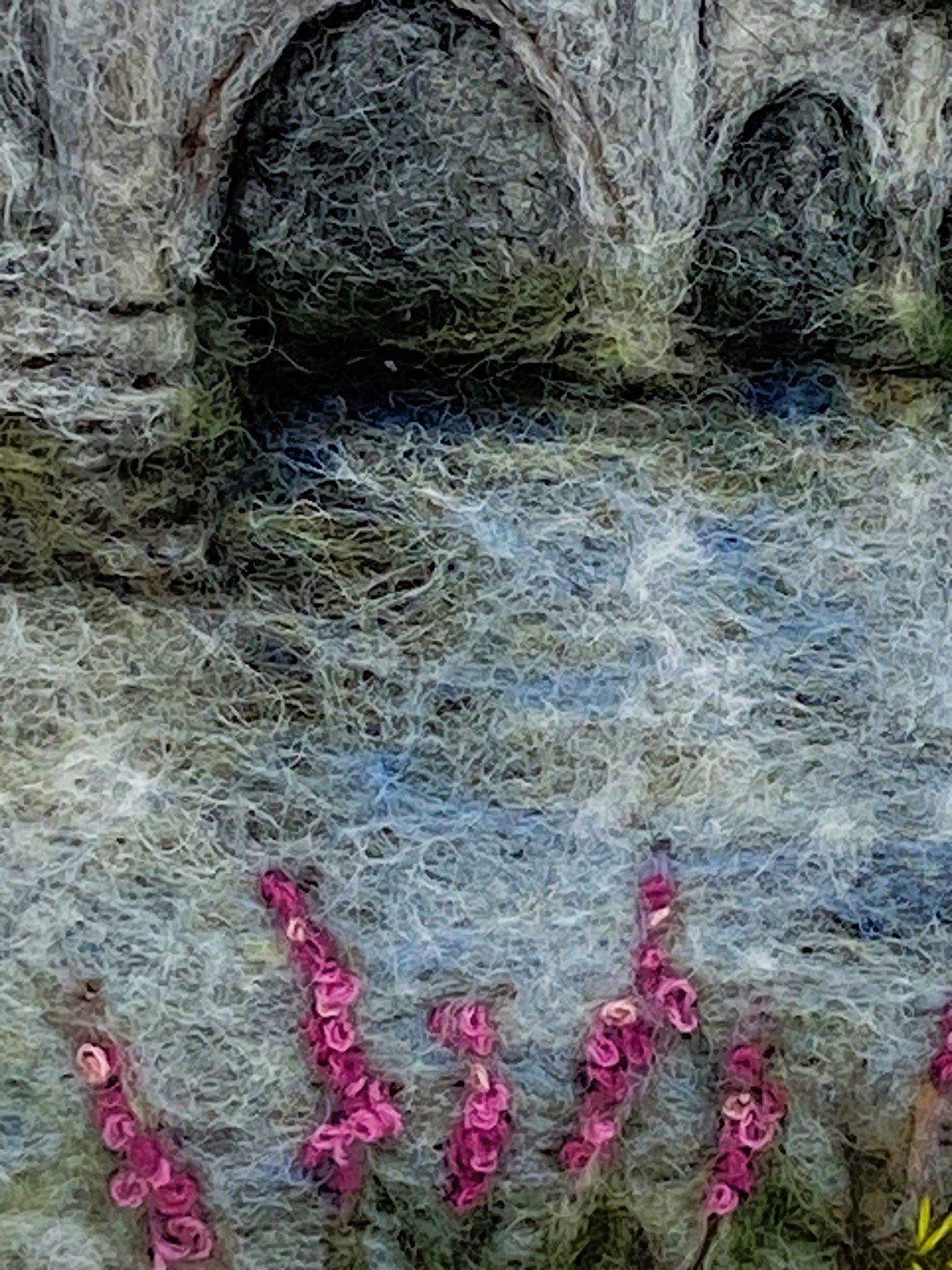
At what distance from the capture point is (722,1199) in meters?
0.68

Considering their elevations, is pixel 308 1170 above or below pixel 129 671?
below

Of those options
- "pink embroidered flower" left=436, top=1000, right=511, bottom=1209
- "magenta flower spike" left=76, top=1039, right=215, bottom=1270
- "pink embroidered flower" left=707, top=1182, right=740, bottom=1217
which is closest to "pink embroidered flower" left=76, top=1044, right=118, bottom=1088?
"magenta flower spike" left=76, top=1039, right=215, bottom=1270

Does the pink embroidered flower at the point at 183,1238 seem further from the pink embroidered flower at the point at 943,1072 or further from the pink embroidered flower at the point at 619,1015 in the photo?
the pink embroidered flower at the point at 943,1072

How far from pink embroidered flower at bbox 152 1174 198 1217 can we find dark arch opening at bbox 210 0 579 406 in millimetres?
331

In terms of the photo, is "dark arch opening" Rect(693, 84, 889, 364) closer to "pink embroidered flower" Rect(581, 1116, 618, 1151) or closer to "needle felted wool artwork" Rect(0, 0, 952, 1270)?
"needle felted wool artwork" Rect(0, 0, 952, 1270)

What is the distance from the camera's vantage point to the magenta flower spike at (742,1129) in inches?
26.8

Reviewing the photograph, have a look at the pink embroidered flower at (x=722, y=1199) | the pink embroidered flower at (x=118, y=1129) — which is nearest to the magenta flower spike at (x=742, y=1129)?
the pink embroidered flower at (x=722, y=1199)

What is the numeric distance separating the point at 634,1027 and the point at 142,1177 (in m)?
0.21

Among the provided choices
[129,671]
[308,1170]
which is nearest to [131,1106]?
[308,1170]

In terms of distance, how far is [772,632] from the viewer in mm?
692

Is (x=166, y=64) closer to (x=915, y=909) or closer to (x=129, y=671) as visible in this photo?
(x=129, y=671)

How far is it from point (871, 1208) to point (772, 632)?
25 centimetres

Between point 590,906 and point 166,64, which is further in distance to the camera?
point 590,906

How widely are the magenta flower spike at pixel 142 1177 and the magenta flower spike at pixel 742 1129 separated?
21 centimetres
